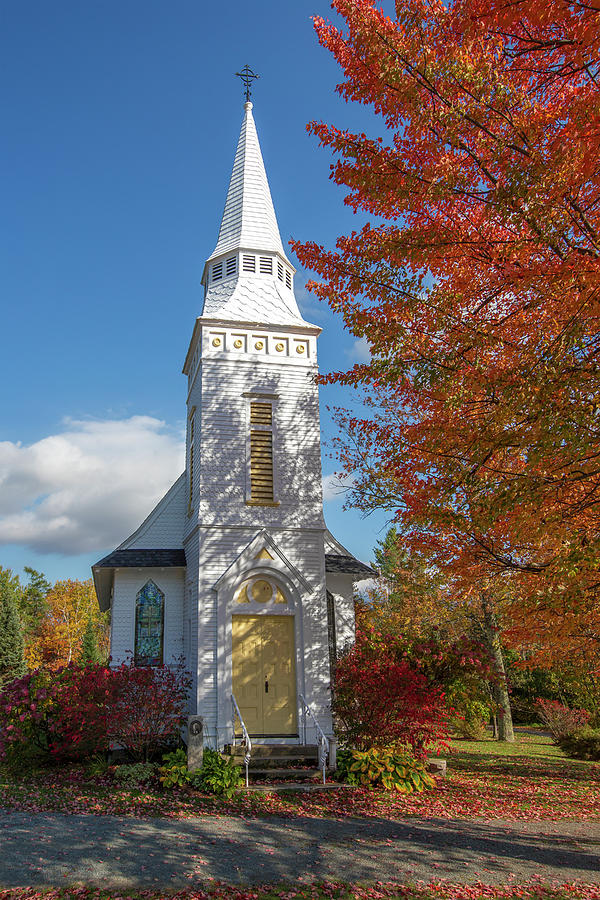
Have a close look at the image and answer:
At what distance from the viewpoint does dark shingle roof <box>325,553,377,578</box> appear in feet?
51.9

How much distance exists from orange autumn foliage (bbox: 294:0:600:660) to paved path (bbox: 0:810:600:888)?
2.96 m

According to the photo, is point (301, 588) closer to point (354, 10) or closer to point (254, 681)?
point (254, 681)

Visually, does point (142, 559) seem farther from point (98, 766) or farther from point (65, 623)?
point (65, 623)

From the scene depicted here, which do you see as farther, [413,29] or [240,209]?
[240,209]

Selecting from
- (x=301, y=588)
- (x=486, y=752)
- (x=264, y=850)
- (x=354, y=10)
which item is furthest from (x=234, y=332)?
(x=486, y=752)

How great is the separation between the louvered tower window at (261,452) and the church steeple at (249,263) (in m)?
2.33

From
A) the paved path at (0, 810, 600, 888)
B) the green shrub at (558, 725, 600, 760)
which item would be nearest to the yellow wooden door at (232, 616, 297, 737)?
the paved path at (0, 810, 600, 888)

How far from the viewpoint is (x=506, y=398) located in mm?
6562

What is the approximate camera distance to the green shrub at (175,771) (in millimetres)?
10977

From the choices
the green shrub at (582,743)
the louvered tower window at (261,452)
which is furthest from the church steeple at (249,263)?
the green shrub at (582,743)

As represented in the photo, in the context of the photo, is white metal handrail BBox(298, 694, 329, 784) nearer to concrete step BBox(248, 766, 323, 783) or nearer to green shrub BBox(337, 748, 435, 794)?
concrete step BBox(248, 766, 323, 783)

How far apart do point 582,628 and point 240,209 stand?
13.8m

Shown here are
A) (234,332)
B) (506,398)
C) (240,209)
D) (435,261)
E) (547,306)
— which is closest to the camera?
(506,398)

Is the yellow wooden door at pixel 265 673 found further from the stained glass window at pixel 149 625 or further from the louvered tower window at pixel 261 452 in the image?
the louvered tower window at pixel 261 452
